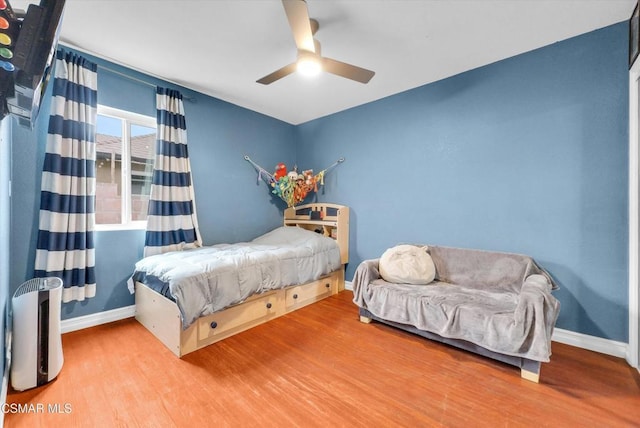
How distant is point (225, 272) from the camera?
2086 millimetres

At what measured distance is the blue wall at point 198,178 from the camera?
206 cm

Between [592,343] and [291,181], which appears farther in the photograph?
[291,181]

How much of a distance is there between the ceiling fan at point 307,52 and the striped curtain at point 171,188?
4.02 feet

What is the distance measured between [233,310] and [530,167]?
2911 millimetres

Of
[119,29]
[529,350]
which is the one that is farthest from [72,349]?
[529,350]

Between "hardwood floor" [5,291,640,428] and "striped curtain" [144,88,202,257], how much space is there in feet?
3.16

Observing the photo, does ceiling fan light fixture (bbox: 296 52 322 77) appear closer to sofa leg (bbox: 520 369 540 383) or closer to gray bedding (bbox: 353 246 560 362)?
gray bedding (bbox: 353 246 560 362)

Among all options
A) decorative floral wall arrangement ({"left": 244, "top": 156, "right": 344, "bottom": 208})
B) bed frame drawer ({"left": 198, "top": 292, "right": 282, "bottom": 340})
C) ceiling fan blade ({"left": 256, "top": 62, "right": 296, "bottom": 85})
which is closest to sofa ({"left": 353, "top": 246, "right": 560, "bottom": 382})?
bed frame drawer ({"left": 198, "top": 292, "right": 282, "bottom": 340})

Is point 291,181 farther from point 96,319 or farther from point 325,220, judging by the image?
point 96,319

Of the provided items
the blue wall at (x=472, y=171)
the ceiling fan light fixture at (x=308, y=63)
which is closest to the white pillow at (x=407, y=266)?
the blue wall at (x=472, y=171)

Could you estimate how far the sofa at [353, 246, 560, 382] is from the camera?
65.0 inches

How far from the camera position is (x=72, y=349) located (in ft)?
6.46

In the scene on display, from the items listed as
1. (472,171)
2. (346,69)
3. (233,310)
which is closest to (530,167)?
(472,171)

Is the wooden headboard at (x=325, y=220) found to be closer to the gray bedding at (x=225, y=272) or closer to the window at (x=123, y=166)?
the gray bedding at (x=225, y=272)
